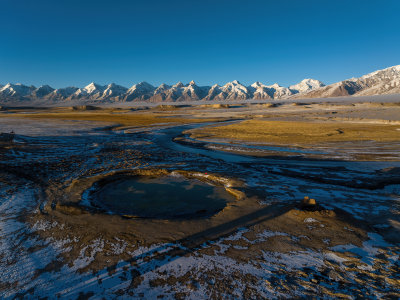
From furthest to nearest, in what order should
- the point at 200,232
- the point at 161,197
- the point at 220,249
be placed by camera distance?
the point at 161,197 < the point at 200,232 < the point at 220,249

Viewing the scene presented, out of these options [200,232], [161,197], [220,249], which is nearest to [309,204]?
[220,249]

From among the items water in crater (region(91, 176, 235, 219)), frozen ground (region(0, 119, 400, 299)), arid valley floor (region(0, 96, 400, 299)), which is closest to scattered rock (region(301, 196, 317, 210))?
arid valley floor (region(0, 96, 400, 299))

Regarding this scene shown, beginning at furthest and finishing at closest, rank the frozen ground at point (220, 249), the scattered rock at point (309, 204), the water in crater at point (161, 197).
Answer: the water in crater at point (161, 197) < the scattered rock at point (309, 204) < the frozen ground at point (220, 249)

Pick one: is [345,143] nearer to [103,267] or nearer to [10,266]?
[103,267]

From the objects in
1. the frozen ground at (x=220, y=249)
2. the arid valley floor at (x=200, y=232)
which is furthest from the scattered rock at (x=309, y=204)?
the frozen ground at (x=220, y=249)

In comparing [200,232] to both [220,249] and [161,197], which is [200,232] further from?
[161,197]

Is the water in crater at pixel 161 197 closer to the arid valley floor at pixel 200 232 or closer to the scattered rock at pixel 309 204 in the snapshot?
the arid valley floor at pixel 200 232

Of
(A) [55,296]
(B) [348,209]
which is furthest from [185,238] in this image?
(B) [348,209]
